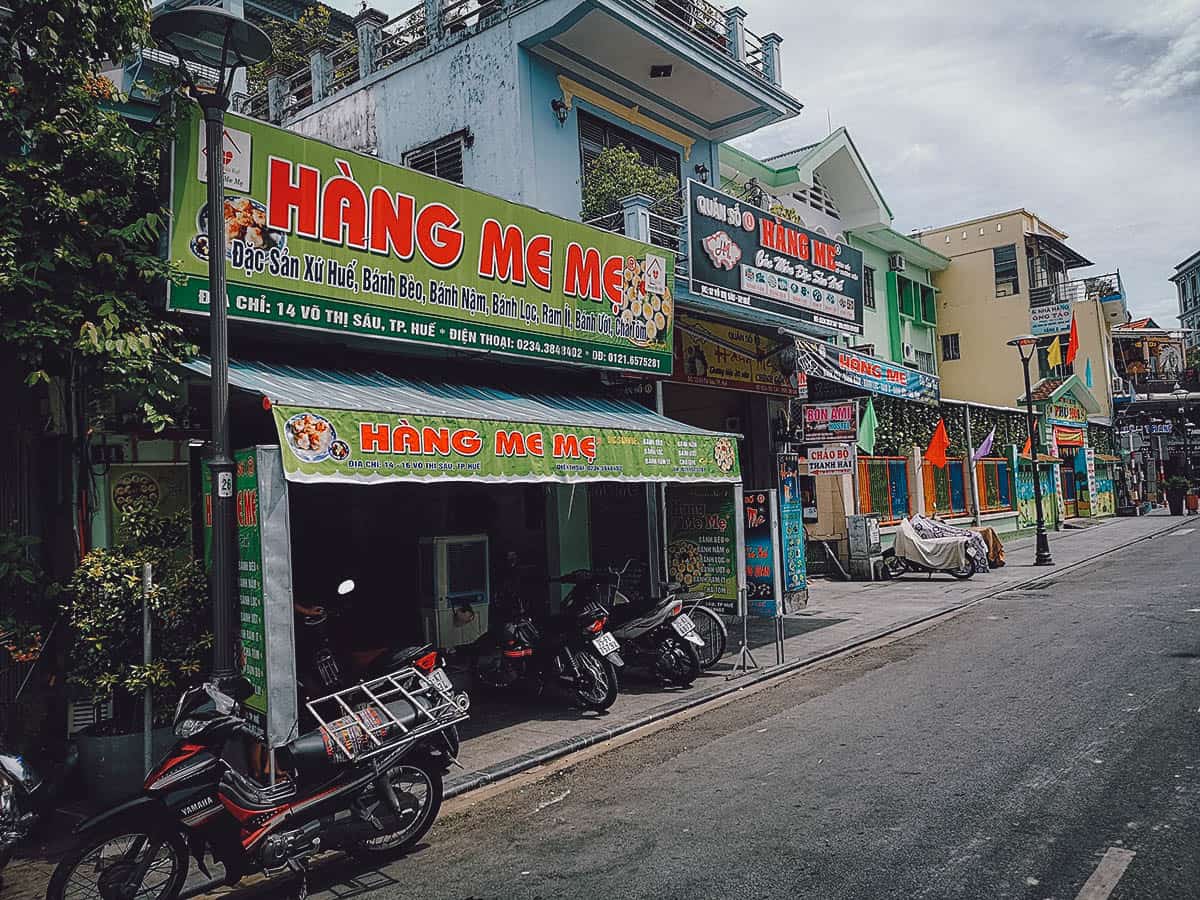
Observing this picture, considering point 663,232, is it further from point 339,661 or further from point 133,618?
point 133,618

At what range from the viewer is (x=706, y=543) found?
1142cm

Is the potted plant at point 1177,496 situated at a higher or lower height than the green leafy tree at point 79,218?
lower

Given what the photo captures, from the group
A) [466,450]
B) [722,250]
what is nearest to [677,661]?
[466,450]

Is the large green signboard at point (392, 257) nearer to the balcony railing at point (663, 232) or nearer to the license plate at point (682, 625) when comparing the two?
the balcony railing at point (663, 232)

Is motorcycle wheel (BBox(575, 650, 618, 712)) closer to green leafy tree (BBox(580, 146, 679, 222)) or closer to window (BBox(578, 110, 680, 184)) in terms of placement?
green leafy tree (BBox(580, 146, 679, 222))

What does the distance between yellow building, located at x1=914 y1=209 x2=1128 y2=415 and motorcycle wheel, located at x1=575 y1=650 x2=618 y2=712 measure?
31.5 metres

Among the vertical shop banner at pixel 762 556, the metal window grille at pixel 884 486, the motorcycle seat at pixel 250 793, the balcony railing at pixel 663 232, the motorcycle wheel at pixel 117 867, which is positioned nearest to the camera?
the motorcycle wheel at pixel 117 867

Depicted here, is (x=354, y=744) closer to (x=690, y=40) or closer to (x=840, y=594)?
(x=690, y=40)

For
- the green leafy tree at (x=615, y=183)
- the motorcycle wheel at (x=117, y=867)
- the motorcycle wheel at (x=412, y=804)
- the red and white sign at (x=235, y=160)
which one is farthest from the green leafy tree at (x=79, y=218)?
the green leafy tree at (x=615, y=183)

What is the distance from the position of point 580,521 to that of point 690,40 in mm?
8073

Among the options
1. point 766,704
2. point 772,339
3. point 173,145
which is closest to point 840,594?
point 772,339

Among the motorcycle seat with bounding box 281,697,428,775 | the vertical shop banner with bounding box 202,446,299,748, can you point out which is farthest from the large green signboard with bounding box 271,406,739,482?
the motorcycle seat with bounding box 281,697,428,775

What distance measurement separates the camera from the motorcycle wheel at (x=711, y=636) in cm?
1059

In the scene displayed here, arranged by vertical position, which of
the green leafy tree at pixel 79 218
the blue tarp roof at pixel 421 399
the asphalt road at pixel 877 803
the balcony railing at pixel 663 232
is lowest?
the asphalt road at pixel 877 803
